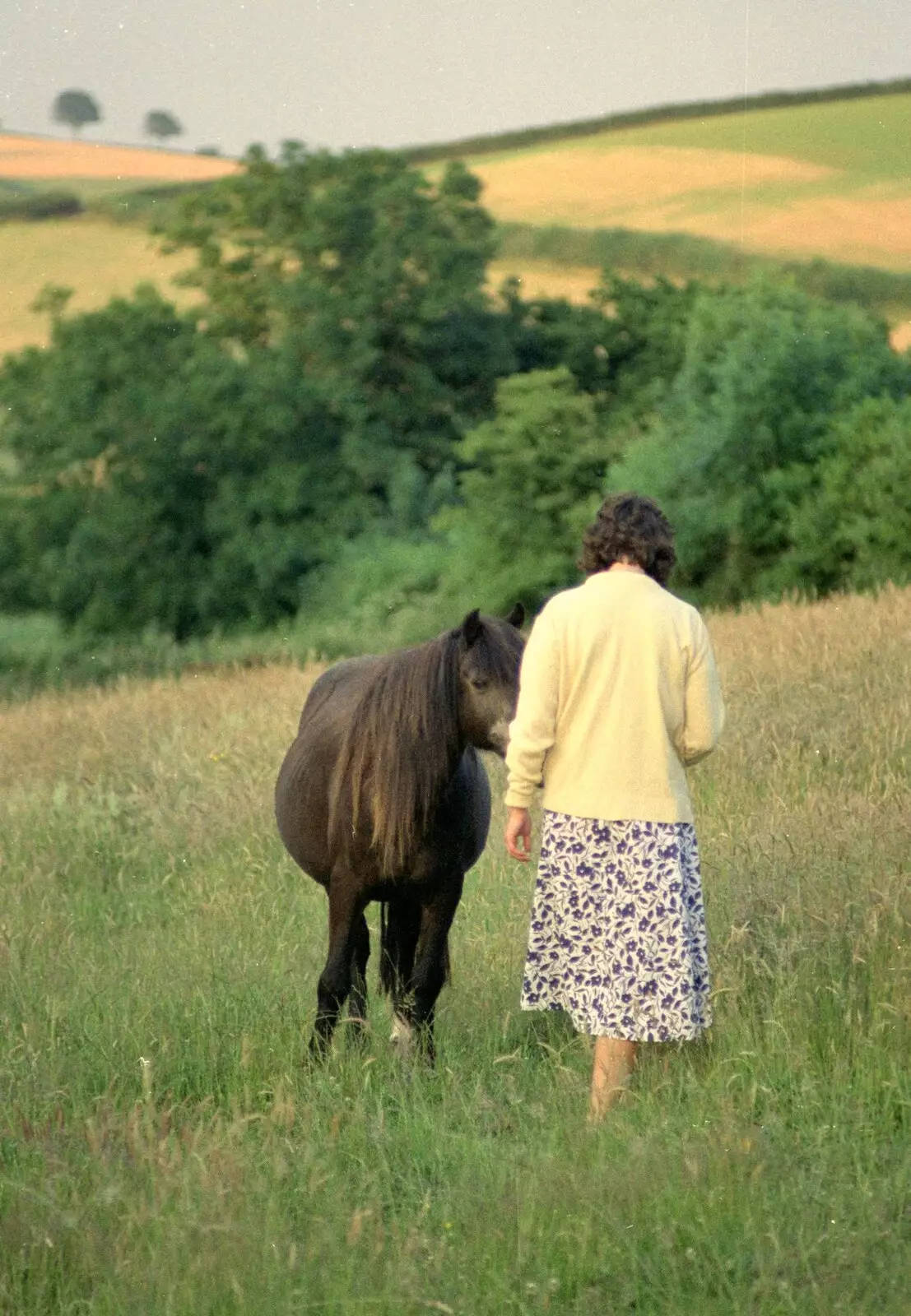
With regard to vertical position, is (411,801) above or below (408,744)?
below

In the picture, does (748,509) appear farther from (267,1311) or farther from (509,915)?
(267,1311)

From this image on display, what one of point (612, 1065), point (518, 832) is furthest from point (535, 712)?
point (612, 1065)

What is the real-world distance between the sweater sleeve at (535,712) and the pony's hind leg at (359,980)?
1137mm

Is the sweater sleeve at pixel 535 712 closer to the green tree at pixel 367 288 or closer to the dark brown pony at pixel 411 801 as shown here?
the dark brown pony at pixel 411 801

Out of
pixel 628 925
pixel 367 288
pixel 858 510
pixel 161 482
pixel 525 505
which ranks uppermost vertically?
pixel 367 288

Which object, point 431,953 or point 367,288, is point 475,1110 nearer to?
point 431,953

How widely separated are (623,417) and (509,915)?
38.9m

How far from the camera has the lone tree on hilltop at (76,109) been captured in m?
49.8

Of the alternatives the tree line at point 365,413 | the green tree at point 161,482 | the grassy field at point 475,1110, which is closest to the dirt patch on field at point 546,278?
the tree line at point 365,413

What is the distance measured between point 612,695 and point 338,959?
1.61 m

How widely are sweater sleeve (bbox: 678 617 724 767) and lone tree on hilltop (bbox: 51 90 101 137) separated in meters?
48.5

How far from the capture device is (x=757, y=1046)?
5055 millimetres

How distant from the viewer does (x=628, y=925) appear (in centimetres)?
497

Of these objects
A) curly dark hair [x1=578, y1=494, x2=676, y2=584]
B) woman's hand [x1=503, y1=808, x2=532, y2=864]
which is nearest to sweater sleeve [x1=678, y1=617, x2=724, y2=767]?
curly dark hair [x1=578, y1=494, x2=676, y2=584]
